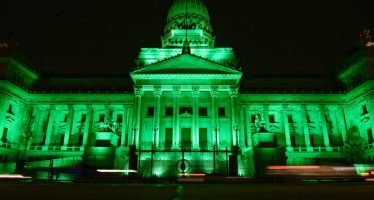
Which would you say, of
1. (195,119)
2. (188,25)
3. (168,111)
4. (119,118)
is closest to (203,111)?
(195,119)

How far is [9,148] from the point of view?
154 feet

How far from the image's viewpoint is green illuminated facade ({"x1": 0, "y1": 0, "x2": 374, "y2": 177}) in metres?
45.9

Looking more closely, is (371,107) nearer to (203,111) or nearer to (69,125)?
(203,111)

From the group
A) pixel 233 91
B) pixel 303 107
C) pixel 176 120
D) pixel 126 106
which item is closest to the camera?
pixel 176 120

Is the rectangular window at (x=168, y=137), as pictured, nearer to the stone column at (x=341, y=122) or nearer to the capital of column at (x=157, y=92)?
the capital of column at (x=157, y=92)

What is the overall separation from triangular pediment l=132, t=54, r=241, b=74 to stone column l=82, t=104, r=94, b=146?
12.5 m

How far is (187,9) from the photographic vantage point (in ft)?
223

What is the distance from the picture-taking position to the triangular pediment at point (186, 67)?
47250 millimetres

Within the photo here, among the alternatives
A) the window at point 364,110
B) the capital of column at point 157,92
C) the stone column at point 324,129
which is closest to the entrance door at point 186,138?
the capital of column at point 157,92

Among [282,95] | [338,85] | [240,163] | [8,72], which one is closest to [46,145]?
[8,72]

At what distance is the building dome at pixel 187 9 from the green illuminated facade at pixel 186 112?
1307 cm

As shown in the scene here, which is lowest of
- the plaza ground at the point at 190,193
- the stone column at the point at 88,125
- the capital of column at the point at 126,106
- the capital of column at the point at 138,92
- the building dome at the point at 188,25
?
the plaza ground at the point at 190,193

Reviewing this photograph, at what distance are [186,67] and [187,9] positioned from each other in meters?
24.9

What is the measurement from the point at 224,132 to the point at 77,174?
2431cm
